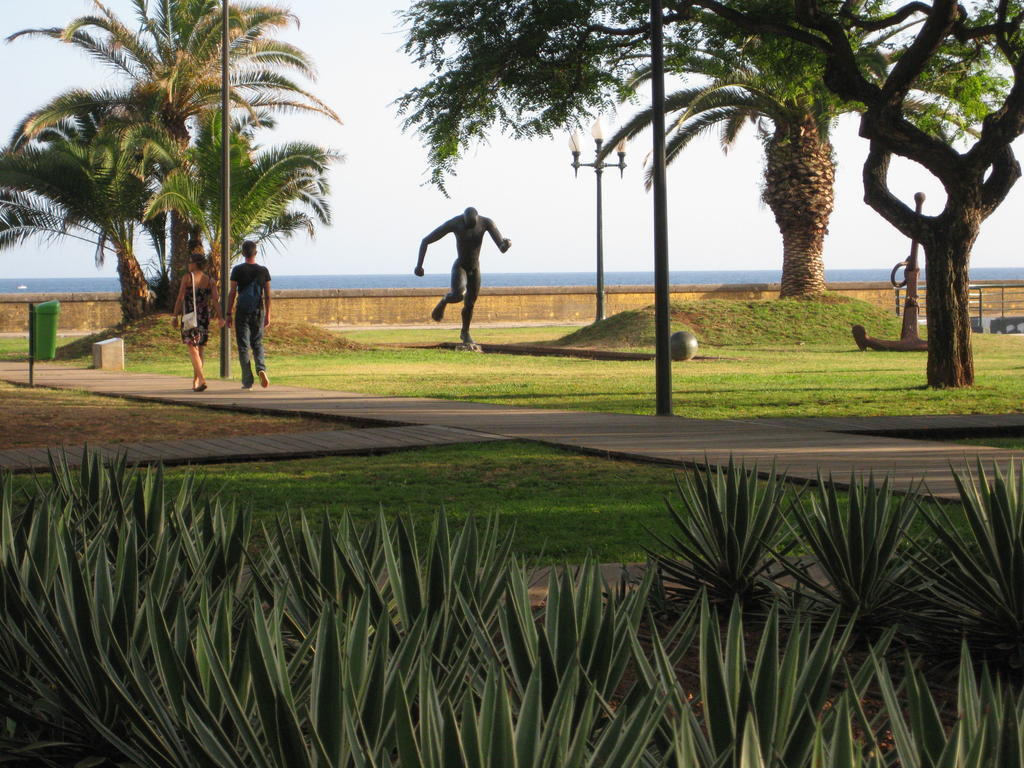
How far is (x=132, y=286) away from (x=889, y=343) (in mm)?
16270

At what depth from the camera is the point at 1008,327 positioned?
33.7m

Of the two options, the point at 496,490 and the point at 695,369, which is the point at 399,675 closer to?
the point at 496,490

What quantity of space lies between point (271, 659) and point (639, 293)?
40.1 metres

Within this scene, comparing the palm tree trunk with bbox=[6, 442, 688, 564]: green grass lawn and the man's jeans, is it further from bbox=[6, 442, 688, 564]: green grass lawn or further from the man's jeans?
bbox=[6, 442, 688, 564]: green grass lawn

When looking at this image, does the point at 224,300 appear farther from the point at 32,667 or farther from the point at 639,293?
the point at 639,293

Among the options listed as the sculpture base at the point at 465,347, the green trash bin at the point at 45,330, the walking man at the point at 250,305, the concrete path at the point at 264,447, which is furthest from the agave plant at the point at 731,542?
the sculpture base at the point at 465,347

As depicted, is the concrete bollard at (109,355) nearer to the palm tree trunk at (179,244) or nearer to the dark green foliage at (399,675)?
the palm tree trunk at (179,244)

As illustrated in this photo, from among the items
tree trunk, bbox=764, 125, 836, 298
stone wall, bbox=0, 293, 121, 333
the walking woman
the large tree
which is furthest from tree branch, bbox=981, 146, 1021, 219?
stone wall, bbox=0, 293, 121, 333

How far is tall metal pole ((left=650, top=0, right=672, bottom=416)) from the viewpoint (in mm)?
12242

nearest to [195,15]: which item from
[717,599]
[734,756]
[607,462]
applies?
[607,462]

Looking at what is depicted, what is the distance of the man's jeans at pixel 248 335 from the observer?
15641mm

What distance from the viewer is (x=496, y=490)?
25.3ft

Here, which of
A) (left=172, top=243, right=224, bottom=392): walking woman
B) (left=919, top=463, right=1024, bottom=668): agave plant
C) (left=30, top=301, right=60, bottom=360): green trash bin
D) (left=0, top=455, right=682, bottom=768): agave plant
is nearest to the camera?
(left=0, top=455, right=682, bottom=768): agave plant

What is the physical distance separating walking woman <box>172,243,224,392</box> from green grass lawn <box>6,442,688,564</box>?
6.88 metres
